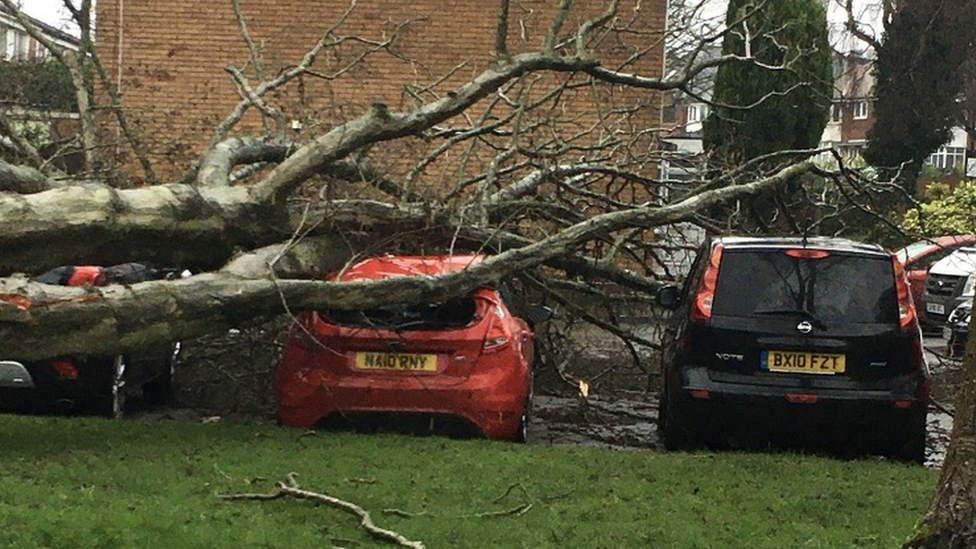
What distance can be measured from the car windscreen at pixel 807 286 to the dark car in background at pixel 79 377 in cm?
377

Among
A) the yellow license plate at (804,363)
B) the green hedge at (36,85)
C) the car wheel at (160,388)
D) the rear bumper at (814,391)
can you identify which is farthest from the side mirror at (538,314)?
the green hedge at (36,85)

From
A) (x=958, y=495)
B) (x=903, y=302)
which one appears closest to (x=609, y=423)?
(x=903, y=302)

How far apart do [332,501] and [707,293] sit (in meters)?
3.58

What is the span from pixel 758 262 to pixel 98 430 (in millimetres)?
4453

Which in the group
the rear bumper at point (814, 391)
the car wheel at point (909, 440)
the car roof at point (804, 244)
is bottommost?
the car wheel at point (909, 440)

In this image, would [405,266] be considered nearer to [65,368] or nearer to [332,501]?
[65,368]

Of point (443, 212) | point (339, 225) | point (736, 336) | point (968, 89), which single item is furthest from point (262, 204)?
point (968, 89)

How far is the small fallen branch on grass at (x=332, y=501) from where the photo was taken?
627 centimetres

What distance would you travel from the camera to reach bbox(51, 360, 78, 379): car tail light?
10414 millimetres

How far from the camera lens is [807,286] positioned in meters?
9.49

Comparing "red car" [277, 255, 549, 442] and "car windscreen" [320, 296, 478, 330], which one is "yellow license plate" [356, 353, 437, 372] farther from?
"car windscreen" [320, 296, 478, 330]

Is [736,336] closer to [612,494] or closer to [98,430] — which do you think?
[612,494]

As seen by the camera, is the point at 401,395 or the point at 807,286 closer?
the point at 807,286

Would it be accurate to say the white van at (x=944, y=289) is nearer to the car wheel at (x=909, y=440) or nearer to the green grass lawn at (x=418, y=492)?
the car wheel at (x=909, y=440)
